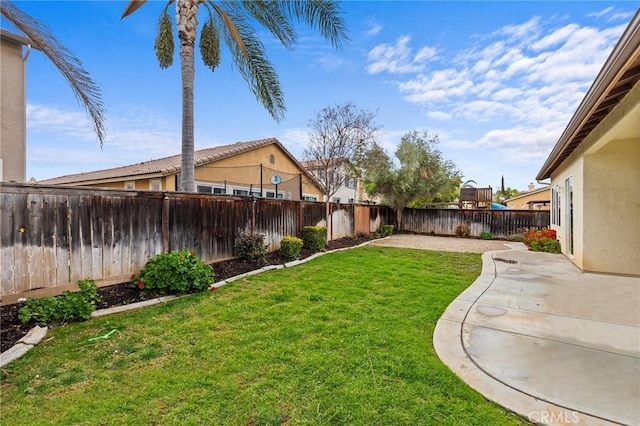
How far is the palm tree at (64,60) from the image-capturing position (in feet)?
16.3

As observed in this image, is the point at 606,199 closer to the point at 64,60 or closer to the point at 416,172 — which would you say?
the point at 416,172

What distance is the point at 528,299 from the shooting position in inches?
187

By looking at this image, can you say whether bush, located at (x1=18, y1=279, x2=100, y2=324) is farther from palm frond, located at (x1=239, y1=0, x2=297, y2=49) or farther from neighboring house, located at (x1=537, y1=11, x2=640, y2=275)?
neighboring house, located at (x1=537, y1=11, x2=640, y2=275)

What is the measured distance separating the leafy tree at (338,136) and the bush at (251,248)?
174 inches

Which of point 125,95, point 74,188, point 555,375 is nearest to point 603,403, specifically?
point 555,375

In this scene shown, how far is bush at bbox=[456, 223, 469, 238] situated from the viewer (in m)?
16.4

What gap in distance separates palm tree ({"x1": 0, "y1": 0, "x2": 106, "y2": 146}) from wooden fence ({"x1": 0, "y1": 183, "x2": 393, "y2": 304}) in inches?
91.0

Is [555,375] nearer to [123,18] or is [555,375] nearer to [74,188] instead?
[74,188]

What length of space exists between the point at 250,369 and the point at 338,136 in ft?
32.5

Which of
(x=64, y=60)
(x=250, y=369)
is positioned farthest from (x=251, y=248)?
(x=64, y=60)

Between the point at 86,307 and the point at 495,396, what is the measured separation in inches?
183

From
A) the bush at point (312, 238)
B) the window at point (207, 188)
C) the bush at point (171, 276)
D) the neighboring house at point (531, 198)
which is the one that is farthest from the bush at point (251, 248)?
the neighboring house at point (531, 198)

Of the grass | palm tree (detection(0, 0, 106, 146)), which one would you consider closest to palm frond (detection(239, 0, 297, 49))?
palm tree (detection(0, 0, 106, 146))

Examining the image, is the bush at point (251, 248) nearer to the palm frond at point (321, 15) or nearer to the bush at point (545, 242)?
the palm frond at point (321, 15)
